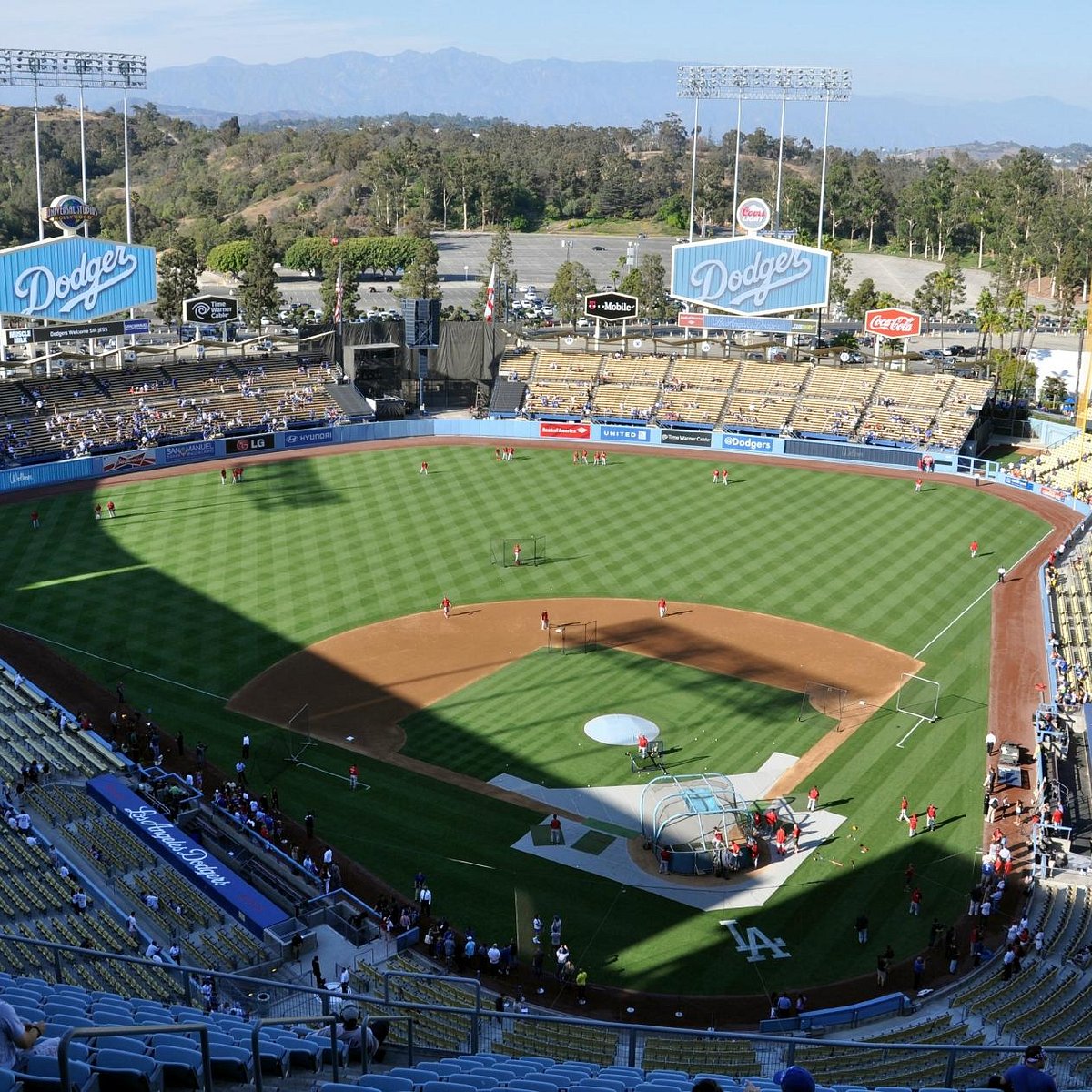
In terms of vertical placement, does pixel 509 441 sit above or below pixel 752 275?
below

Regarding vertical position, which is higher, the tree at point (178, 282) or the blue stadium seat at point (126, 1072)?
the tree at point (178, 282)

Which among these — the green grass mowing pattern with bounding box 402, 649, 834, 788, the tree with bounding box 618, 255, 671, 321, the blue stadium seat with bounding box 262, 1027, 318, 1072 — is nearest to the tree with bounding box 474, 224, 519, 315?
the tree with bounding box 618, 255, 671, 321

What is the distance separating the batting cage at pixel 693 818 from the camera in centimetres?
3300

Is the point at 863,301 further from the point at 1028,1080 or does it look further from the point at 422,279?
the point at 1028,1080

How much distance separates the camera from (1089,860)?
3197 cm

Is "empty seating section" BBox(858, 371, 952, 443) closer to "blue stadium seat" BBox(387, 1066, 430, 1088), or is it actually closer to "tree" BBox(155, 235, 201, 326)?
"tree" BBox(155, 235, 201, 326)

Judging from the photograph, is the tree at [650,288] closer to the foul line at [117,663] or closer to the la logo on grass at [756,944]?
the foul line at [117,663]

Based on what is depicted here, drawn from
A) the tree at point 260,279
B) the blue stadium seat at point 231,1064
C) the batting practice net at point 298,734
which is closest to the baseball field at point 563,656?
the batting practice net at point 298,734

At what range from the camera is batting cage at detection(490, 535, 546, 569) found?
184 feet

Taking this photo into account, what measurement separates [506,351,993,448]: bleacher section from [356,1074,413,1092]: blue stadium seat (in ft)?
209

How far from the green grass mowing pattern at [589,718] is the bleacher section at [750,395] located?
3467 cm

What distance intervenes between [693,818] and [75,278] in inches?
2161

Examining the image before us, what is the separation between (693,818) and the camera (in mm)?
34750

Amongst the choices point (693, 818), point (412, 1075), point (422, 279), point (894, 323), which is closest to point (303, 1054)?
point (412, 1075)
